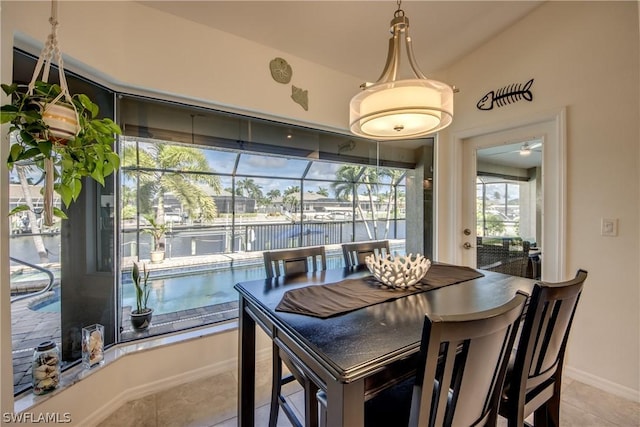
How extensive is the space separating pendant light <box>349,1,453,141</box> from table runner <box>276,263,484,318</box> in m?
0.95

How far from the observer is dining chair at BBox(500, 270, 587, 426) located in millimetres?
1096

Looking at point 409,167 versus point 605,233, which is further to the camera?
point 409,167

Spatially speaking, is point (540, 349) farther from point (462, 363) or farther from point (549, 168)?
point (549, 168)

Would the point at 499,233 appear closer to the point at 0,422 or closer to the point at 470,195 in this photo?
the point at 470,195

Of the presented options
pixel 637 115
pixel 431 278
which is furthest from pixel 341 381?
pixel 637 115

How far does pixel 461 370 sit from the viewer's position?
89 centimetres

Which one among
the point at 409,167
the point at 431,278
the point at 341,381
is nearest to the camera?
the point at 341,381

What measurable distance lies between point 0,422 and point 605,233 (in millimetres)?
3813

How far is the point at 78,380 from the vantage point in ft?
5.44

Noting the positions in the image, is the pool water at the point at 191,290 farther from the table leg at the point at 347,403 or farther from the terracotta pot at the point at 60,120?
the table leg at the point at 347,403

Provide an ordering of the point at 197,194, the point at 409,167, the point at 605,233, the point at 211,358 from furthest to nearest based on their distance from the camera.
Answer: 1. the point at 409,167
2. the point at 197,194
3. the point at 211,358
4. the point at 605,233

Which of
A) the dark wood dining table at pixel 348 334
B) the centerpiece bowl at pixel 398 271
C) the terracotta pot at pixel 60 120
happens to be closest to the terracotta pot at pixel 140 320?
the dark wood dining table at pixel 348 334

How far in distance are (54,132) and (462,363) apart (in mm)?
1779

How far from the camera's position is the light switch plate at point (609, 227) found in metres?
2.03
